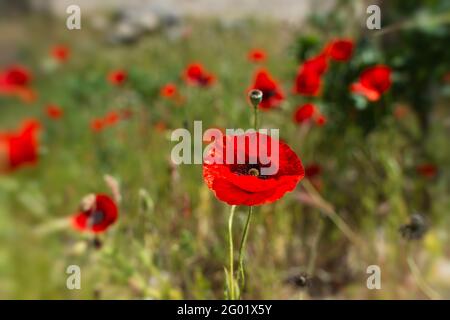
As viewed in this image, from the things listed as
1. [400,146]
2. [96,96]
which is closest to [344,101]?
[400,146]

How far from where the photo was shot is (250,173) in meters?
0.76

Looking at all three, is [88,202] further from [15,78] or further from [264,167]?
[15,78]

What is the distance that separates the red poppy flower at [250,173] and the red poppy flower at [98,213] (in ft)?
1.30

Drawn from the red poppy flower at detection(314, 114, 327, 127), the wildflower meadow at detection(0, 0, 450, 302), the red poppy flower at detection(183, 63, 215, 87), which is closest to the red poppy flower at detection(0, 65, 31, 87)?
the wildflower meadow at detection(0, 0, 450, 302)

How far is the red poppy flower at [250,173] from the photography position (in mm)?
684

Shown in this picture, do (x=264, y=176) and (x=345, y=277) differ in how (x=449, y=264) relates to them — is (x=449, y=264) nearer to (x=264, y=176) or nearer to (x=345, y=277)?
(x=345, y=277)

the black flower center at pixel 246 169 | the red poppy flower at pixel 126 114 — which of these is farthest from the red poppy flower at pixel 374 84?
the red poppy flower at pixel 126 114

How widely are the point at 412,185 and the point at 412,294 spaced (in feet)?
1.80

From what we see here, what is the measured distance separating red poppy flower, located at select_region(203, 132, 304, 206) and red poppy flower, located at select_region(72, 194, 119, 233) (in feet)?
1.30

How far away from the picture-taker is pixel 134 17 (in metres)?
6.27

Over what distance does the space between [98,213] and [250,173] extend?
0.48 meters

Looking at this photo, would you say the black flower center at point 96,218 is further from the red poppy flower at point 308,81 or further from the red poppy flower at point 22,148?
the red poppy flower at point 22,148

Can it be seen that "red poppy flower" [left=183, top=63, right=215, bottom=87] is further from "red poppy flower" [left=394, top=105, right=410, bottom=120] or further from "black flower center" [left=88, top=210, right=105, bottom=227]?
"red poppy flower" [left=394, top=105, right=410, bottom=120]

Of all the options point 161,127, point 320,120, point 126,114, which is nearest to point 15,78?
point 126,114
